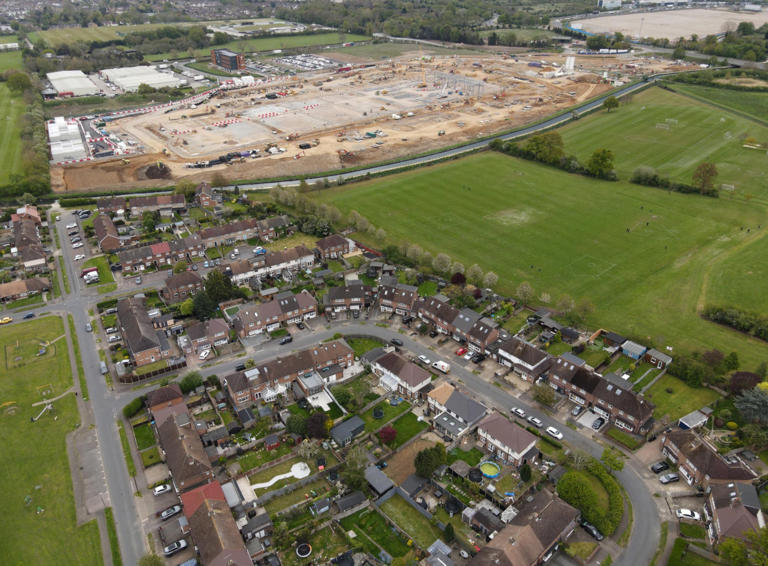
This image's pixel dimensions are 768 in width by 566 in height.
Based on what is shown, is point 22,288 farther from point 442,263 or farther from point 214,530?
point 442,263

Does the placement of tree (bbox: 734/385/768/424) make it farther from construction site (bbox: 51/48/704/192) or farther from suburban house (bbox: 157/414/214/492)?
construction site (bbox: 51/48/704/192)

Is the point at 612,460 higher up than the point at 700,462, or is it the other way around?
the point at 700,462

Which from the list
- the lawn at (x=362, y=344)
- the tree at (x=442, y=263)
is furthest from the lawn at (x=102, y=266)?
the tree at (x=442, y=263)

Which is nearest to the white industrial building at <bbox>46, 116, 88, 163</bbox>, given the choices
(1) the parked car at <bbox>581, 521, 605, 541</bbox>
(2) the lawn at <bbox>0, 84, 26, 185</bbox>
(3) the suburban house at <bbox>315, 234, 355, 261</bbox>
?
(2) the lawn at <bbox>0, 84, 26, 185</bbox>

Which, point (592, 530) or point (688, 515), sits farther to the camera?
point (688, 515)

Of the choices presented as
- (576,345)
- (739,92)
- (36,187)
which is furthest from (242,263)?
(739,92)

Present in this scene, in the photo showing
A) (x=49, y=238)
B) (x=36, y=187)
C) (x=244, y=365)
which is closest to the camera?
(x=244, y=365)

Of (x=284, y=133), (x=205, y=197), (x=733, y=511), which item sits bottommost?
(x=733, y=511)

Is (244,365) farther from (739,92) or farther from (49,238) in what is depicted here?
(739,92)

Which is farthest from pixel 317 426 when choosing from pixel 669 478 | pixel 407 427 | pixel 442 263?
pixel 442 263
